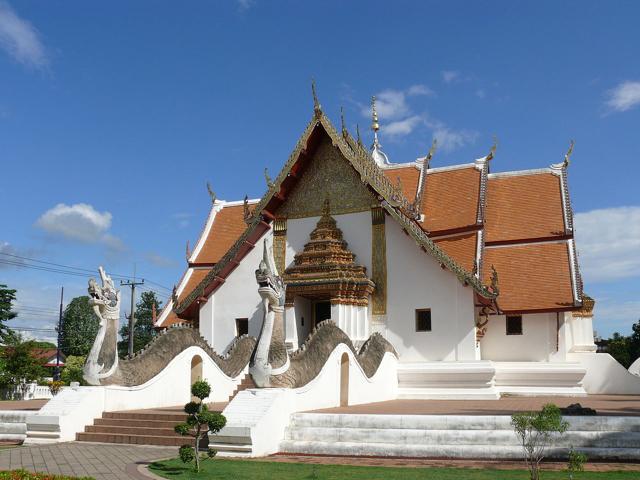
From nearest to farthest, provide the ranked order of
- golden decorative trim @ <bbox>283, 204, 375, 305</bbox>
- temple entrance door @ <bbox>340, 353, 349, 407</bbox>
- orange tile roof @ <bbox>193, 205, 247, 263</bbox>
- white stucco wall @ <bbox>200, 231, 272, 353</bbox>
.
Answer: temple entrance door @ <bbox>340, 353, 349, 407</bbox> < golden decorative trim @ <bbox>283, 204, 375, 305</bbox> < white stucco wall @ <bbox>200, 231, 272, 353</bbox> < orange tile roof @ <bbox>193, 205, 247, 263</bbox>

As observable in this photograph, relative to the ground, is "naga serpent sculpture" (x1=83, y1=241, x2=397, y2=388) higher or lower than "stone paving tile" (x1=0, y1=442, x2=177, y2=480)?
higher

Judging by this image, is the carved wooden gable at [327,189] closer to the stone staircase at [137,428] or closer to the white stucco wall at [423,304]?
the white stucco wall at [423,304]

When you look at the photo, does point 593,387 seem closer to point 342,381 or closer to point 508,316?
point 508,316

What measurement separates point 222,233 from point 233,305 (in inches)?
141

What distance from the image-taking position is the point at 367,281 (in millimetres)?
15148

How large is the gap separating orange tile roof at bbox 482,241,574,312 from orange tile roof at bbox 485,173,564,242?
1.16 ft

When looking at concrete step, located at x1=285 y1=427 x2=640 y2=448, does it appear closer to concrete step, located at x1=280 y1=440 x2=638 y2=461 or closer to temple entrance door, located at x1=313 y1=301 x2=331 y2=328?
concrete step, located at x1=280 y1=440 x2=638 y2=461

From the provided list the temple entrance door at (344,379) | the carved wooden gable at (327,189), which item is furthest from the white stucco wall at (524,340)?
the temple entrance door at (344,379)

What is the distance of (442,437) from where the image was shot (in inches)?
319

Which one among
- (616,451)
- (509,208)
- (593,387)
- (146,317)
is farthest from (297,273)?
(146,317)

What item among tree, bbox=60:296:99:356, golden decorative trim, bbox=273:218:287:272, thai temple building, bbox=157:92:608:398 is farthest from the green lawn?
tree, bbox=60:296:99:356

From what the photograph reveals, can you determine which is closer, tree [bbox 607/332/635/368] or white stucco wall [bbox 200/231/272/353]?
white stucco wall [bbox 200/231/272/353]

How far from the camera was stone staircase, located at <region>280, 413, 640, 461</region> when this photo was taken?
766 cm

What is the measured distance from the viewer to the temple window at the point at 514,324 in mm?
15914
